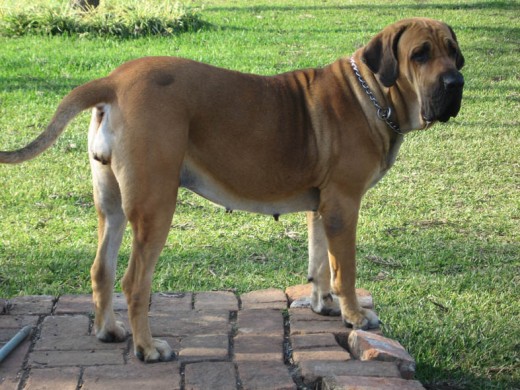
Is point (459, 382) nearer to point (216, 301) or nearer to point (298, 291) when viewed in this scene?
point (298, 291)

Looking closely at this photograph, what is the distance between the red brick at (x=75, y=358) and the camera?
14.0ft

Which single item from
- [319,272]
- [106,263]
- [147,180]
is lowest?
[319,272]

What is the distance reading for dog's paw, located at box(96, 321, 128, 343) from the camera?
4527 mm

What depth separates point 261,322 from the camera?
191 inches

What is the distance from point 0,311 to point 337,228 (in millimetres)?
1921

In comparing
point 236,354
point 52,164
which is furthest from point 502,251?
point 52,164

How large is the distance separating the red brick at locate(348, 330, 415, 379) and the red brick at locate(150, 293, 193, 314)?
105cm

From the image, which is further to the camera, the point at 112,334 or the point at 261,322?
the point at 261,322

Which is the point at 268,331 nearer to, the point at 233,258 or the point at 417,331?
the point at 417,331

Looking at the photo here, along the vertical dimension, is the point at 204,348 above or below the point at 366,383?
below

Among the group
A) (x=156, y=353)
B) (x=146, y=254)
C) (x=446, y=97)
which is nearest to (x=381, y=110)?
(x=446, y=97)

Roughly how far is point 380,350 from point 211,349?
0.86 metres

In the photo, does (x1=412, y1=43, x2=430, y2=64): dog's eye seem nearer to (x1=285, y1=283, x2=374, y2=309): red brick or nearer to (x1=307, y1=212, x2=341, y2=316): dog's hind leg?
(x1=307, y1=212, x2=341, y2=316): dog's hind leg

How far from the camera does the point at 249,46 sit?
518 inches
